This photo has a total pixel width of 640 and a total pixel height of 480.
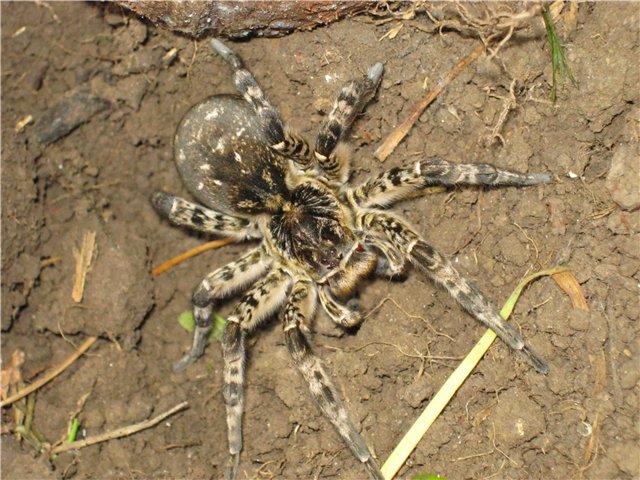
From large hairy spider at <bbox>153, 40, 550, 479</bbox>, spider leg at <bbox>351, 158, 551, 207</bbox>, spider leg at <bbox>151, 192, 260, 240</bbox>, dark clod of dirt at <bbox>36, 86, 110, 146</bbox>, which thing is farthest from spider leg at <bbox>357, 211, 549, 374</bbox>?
dark clod of dirt at <bbox>36, 86, 110, 146</bbox>

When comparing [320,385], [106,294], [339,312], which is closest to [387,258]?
[339,312]

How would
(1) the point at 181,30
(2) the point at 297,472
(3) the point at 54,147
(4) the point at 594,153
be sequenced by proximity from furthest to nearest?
(3) the point at 54,147
(1) the point at 181,30
(2) the point at 297,472
(4) the point at 594,153

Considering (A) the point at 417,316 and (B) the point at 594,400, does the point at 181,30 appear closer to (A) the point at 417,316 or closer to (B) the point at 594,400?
(A) the point at 417,316

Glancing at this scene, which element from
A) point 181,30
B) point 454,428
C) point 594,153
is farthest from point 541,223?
point 181,30

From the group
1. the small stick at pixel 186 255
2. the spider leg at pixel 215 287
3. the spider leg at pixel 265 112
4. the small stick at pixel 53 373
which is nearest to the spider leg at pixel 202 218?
the spider leg at pixel 215 287

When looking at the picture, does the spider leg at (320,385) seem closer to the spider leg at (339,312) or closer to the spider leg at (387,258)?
the spider leg at (339,312)

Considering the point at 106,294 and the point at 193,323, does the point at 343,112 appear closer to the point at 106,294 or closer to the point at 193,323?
the point at 193,323
